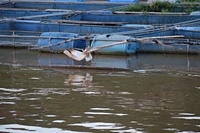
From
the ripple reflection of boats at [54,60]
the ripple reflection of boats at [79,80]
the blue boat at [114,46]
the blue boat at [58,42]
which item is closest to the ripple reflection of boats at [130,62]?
the ripple reflection of boats at [54,60]

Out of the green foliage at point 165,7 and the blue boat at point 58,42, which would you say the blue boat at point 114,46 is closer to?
the blue boat at point 58,42

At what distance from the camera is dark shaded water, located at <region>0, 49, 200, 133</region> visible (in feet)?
34.8

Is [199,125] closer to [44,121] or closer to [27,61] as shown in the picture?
[44,121]

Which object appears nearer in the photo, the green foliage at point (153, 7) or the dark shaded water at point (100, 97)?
the dark shaded water at point (100, 97)

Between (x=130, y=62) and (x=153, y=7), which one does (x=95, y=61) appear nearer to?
(x=130, y=62)

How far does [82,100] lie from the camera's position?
1279 centimetres

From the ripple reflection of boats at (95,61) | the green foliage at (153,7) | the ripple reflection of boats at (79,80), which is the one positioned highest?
the green foliage at (153,7)

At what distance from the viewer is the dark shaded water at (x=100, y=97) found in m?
10.6

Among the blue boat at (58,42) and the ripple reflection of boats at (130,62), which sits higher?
the blue boat at (58,42)

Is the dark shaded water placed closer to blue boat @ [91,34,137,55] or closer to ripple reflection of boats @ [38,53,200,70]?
ripple reflection of boats @ [38,53,200,70]

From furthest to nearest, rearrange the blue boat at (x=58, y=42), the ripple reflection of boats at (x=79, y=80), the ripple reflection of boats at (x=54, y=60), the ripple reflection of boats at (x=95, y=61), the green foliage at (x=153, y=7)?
the green foliage at (x=153, y=7)
the blue boat at (x=58, y=42)
the ripple reflection of boats at (x=54, y=60)
the ripple reflection of boats at (x=95, y=61)
the ripple reflection of boats at (x=79, y=80)

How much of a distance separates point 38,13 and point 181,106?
58.2 ft

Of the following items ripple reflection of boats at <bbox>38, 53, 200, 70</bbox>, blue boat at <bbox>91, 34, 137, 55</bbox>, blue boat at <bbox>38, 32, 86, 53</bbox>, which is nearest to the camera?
ripple reflection of boats at <bbox>38, 53, 200, 70</bbox>

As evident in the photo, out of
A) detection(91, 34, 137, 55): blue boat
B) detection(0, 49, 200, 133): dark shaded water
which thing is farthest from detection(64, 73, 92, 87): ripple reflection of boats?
detection(91, 34, 137, 55): blue boat
